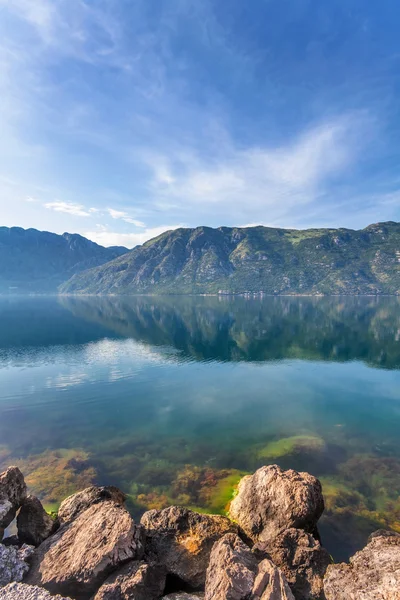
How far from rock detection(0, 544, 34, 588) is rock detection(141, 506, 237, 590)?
6.45 m

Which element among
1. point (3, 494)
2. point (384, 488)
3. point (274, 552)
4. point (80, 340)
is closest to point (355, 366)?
point (384, 488)

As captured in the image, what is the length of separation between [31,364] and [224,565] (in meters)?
82.2

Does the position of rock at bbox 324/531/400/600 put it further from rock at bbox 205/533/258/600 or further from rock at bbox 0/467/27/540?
rock at bbox 0/467/27/540

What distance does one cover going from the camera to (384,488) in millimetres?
31875

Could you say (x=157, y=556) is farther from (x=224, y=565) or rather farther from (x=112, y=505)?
(x=224, y=565)

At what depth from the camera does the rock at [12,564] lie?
15.3m

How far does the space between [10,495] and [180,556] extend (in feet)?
37.3

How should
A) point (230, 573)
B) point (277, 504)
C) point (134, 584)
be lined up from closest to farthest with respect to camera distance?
1. point (230, 573)
2. point (134, 584)
3. point (277, 504)

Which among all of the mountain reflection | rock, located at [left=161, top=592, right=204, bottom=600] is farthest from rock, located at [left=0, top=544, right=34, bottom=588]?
the mountain reflection

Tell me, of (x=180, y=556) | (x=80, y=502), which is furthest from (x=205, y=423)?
(x=180, y=556)

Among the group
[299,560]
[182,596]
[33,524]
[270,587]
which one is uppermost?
[270,587]

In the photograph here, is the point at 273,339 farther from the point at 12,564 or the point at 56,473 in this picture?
the point at 12,564

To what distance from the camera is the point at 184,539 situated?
748 inches

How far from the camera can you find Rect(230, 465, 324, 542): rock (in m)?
20.6
